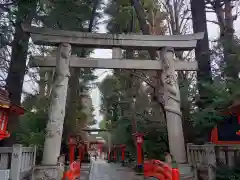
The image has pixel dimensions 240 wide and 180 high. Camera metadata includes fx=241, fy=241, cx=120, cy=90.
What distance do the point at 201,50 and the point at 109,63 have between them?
4369 mm

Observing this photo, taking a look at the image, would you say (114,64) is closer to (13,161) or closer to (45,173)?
(45,173)

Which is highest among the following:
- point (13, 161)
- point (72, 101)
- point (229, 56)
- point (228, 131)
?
point (229, 56)

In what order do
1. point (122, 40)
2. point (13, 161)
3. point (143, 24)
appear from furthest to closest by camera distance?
point (143, 24), point (122, 40), point (13, 161)

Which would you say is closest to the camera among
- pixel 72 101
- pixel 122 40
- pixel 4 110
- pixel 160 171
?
pixel 4 110

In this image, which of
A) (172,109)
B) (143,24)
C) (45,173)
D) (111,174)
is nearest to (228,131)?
(172,109)

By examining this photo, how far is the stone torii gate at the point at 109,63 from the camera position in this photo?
9102 millimetres

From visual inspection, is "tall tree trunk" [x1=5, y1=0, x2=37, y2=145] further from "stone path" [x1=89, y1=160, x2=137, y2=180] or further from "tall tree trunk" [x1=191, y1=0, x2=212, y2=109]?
"tall tree trunk" [x1=191, y1=0, x2=212, y2=109]

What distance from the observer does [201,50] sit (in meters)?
11.0

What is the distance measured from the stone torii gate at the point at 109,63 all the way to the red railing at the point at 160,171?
0.88m

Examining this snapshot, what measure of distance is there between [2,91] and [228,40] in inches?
322

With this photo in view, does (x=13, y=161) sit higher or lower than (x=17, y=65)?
lower

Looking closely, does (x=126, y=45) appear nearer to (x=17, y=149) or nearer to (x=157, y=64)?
(x=157, y=64)

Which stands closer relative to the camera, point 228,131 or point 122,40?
point 228,131

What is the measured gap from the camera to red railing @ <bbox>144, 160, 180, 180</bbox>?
628 cm
